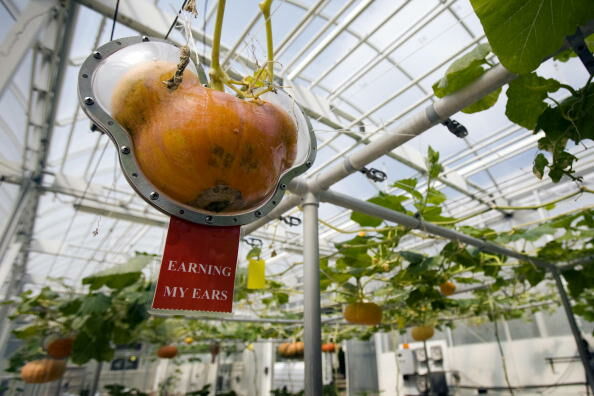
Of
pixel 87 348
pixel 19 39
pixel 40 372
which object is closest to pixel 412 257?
pixel 19 39

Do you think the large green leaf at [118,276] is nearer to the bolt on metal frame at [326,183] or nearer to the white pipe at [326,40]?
the bolt on metal frame at [326,183]

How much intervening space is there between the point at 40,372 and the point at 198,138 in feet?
10.8

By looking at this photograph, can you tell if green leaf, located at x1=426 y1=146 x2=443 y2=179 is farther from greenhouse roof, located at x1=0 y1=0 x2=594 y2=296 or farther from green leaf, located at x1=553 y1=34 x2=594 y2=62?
green leaf, located at x1=553 y1=34 x2=594 y2=62

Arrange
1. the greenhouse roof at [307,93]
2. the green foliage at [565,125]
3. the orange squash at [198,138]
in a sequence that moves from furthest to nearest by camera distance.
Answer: the greenhouse roof at [307,93]
the green foliage at [565,125]
the orange squash at [198,138]

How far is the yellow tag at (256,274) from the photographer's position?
98 cm

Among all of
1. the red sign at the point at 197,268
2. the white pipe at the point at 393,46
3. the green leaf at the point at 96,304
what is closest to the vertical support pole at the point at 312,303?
the red sign at the point at 197,268

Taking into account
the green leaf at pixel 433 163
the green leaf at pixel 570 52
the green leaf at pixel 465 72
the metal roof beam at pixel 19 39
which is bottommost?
the green leaf at pixel 465 72

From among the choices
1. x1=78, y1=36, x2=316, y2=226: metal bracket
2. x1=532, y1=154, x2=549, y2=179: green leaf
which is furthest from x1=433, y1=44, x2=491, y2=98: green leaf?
x1=78, y1=36, x2=316, y2=226: metal bracket

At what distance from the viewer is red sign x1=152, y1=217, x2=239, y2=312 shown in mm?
407

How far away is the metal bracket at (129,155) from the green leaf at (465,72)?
54cm

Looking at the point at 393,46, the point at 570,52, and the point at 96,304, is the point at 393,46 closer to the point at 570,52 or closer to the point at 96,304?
the point at 570,52

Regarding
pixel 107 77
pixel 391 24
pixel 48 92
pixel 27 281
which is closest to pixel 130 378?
pixel 27 281

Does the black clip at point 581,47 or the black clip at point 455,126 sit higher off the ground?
the black clip at point 455,126

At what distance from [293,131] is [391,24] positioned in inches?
97.9
